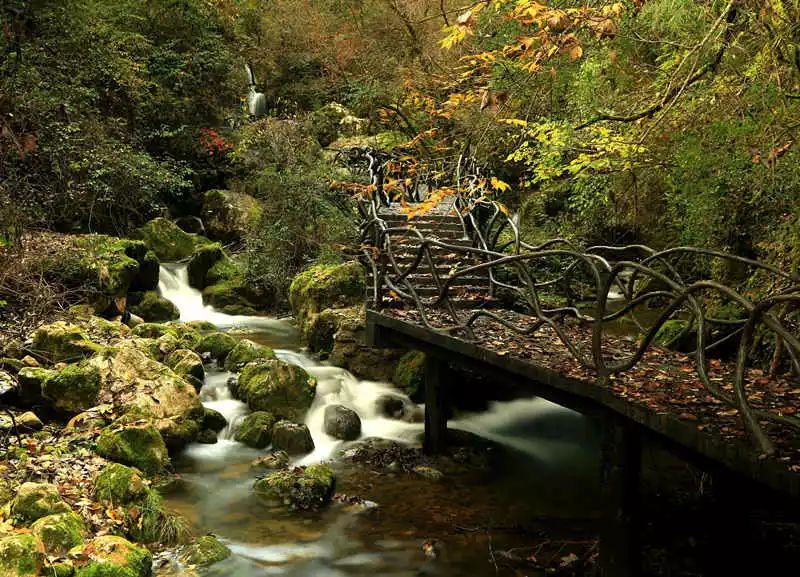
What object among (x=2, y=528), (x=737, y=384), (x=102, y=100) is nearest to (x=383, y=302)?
(x=2, y=528)

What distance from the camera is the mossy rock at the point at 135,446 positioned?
6.95m

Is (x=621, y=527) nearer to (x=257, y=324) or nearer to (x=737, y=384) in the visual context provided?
(x=737, y=384)

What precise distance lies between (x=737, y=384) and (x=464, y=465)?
530 cm

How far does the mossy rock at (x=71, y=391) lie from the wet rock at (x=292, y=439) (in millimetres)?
2301

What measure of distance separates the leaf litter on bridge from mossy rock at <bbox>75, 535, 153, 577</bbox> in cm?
349

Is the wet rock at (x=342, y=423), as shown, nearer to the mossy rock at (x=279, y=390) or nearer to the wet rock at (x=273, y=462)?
the mossy rock at (x=279, y=390)

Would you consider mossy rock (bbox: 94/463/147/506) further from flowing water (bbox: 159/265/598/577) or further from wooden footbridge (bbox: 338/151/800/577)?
wooden footbridge (bbox: 338/151/800/577)

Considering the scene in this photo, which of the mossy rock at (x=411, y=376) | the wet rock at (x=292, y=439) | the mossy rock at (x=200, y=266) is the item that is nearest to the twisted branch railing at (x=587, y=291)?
the mossy rock at (x=411, y=376)

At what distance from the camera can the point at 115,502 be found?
5891 mm

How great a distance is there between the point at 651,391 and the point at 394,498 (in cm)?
356

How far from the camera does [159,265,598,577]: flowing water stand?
19.5 feet

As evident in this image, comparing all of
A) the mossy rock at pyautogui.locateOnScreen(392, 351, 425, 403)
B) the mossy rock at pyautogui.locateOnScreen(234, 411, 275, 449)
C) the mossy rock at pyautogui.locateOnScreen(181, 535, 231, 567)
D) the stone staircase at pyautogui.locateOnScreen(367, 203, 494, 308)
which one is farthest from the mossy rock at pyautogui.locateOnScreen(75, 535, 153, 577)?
the mossy rock at pyautogui.locateOnScreen(392, 351, 425, 403)

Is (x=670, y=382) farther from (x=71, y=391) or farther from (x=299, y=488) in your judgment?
(x=71, y=391)

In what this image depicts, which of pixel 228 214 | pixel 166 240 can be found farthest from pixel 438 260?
pixel 228 214
